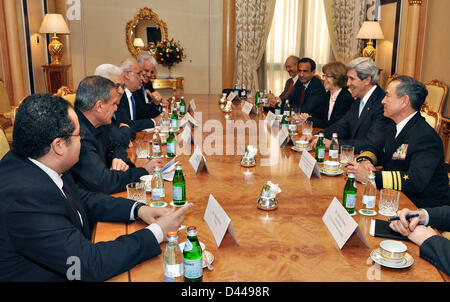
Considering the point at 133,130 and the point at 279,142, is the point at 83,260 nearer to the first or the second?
the point at 279,142

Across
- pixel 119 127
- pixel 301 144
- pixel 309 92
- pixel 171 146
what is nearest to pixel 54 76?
pixel 119 127

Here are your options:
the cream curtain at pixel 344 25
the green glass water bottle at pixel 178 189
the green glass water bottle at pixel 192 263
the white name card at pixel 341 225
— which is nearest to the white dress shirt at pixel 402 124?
the white name card at pixel 341 225

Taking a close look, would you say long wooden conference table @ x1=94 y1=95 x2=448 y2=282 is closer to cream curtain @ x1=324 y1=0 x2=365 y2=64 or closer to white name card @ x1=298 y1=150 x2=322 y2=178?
white name card @ x1=298 y1=150 x2=322 y2=178

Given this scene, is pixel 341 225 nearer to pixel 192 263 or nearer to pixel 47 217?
pixel 192 263

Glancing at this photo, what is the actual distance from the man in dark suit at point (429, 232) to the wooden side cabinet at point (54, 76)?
566 cm

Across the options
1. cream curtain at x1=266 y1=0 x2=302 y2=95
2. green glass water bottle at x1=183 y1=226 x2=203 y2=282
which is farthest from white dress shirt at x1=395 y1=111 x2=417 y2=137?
cream curtain at x1=266 y1=0 x2=302 y2=95

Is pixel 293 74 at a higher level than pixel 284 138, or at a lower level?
higher

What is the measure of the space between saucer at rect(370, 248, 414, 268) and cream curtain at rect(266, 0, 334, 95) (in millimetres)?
6367

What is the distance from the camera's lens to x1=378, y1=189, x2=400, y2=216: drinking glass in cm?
174

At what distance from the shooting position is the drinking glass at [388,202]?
1741 millimetres

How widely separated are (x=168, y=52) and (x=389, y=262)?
6379 mm

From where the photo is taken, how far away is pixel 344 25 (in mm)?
7023

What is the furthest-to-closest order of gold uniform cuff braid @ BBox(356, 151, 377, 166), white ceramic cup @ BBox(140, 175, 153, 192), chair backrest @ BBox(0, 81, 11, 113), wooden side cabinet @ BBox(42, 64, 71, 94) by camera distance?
1. wooden side cabinet @ BBox(42, 64, 71, 94)
2. chair backrest @ BBox(0, 81, 11, 113)
3. gold uniform cuff braid @ BBox(356, 151, 377, 166)
4. white ceramic cup @ BBox(140, 175, 153, 192)

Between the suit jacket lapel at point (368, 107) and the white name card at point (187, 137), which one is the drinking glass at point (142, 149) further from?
the suit jacket lapel at point (368, 107)
